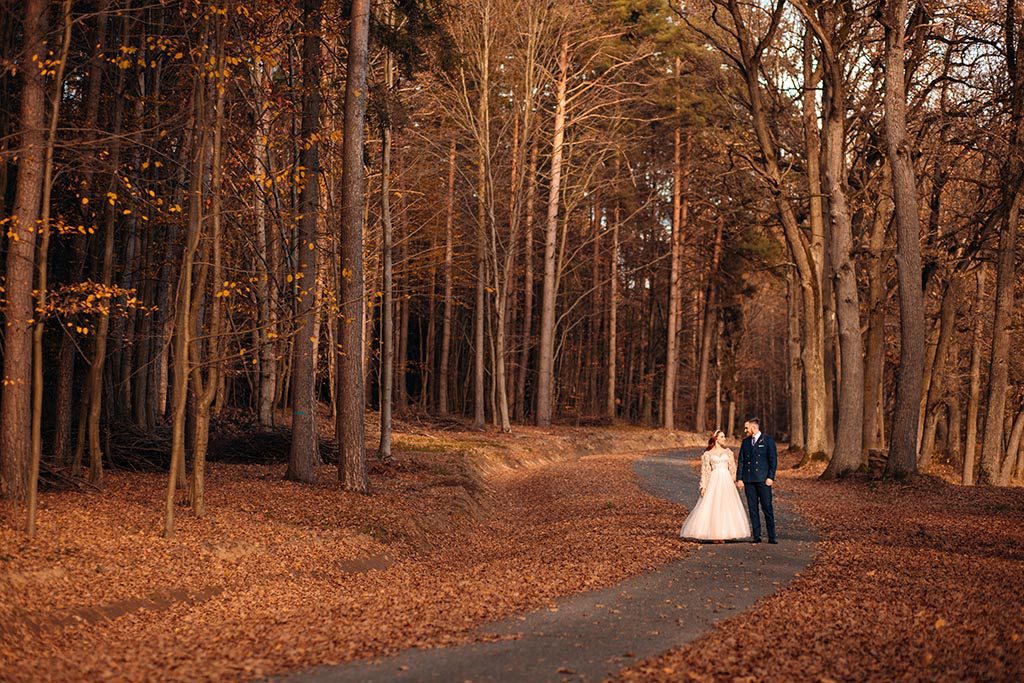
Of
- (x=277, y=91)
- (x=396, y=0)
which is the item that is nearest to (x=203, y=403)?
(x=277, y=91)

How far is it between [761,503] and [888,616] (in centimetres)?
570

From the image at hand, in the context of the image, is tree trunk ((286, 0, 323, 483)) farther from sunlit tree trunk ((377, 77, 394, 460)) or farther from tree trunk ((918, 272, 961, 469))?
tree trunk ((918, 272, 961, 469))

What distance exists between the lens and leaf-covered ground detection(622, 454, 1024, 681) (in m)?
8.13

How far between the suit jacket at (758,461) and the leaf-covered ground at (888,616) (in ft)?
4.23

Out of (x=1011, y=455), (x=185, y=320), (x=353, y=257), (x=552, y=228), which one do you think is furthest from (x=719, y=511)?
(x=552, y=228)

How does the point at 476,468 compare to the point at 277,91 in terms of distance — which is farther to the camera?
the point at 476,468

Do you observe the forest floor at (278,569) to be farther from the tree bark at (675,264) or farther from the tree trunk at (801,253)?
the tree bark at (675,264)

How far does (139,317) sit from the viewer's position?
74.1 feet

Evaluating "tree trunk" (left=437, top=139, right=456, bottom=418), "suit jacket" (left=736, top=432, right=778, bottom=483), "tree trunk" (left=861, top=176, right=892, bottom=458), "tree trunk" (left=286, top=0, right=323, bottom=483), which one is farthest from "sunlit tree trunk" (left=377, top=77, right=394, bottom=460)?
"tree trunk" (left=861, top=176, right=892, bottom=458)

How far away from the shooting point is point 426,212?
1719 inches

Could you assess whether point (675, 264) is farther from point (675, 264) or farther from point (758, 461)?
point (758, 461)

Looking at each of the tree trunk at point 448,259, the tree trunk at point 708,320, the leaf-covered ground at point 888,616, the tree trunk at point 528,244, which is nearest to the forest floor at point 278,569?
the leaf-covered ground at point 888,616

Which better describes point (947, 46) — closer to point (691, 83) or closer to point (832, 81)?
point (832, 81)

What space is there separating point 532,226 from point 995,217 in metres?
18.0
